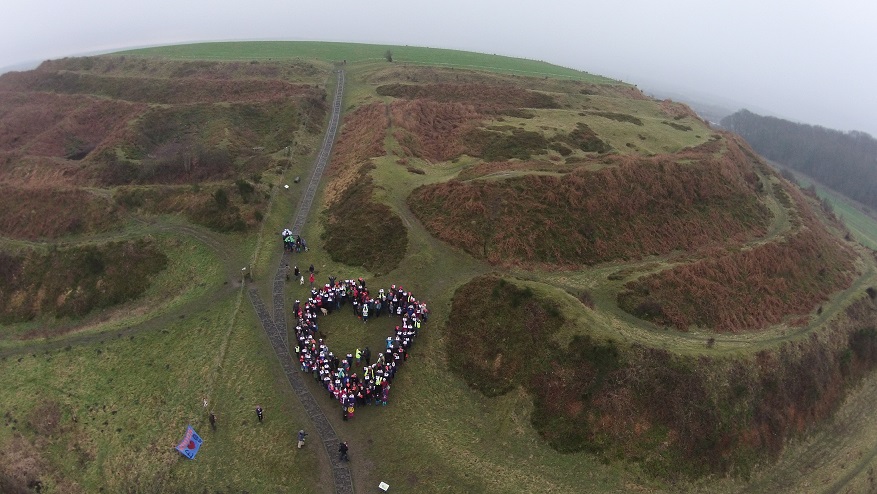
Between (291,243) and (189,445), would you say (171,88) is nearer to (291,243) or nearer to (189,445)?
(291,243)

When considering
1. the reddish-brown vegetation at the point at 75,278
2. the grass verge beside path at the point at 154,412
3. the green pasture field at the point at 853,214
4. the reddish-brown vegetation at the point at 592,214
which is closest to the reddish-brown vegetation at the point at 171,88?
the reddish-brown vegetation at the point at 75,278

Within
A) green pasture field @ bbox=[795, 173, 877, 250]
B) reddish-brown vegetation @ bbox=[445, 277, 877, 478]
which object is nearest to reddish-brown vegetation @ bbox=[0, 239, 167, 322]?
reddish-brown vegetation @ bbox=[445, 277, 877, 478]

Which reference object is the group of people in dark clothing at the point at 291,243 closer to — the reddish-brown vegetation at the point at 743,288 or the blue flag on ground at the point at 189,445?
the blue flag on ground at the point at 189,445

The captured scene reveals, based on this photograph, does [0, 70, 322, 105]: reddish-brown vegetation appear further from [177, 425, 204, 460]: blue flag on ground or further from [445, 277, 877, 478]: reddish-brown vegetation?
[177, 425, 204, 460]: blue flag on ground

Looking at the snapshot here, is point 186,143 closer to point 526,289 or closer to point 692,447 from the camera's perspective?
point 526,289

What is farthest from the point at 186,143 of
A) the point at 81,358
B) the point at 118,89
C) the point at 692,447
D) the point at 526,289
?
the point at 692,447

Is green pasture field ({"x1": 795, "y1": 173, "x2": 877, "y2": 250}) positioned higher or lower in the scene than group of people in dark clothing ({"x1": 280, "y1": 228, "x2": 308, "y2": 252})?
lower
